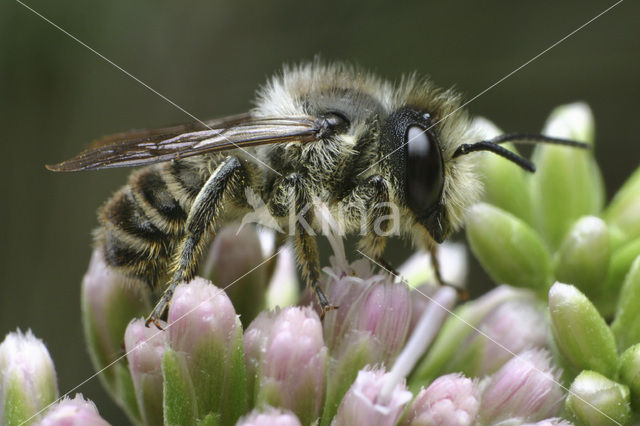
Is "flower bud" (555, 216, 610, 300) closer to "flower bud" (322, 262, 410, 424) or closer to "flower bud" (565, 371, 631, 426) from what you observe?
"flower bud" (565, 371, 631, 426)

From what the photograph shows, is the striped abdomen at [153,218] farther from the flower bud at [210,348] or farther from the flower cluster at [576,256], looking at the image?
the flower cluster at [576,256]

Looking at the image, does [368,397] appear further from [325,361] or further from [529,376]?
[529,376]

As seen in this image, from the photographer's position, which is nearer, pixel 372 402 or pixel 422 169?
pixel 372 402

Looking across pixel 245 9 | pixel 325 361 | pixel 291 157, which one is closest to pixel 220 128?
pixel 291 157

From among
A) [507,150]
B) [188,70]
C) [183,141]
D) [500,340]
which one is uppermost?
[188,70]

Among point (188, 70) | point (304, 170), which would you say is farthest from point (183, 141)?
point (188, 70)

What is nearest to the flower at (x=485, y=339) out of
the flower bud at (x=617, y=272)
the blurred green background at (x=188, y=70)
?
the flower bud at (x=617, y=272)

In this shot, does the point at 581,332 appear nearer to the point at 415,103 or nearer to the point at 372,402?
the point at 372,402
